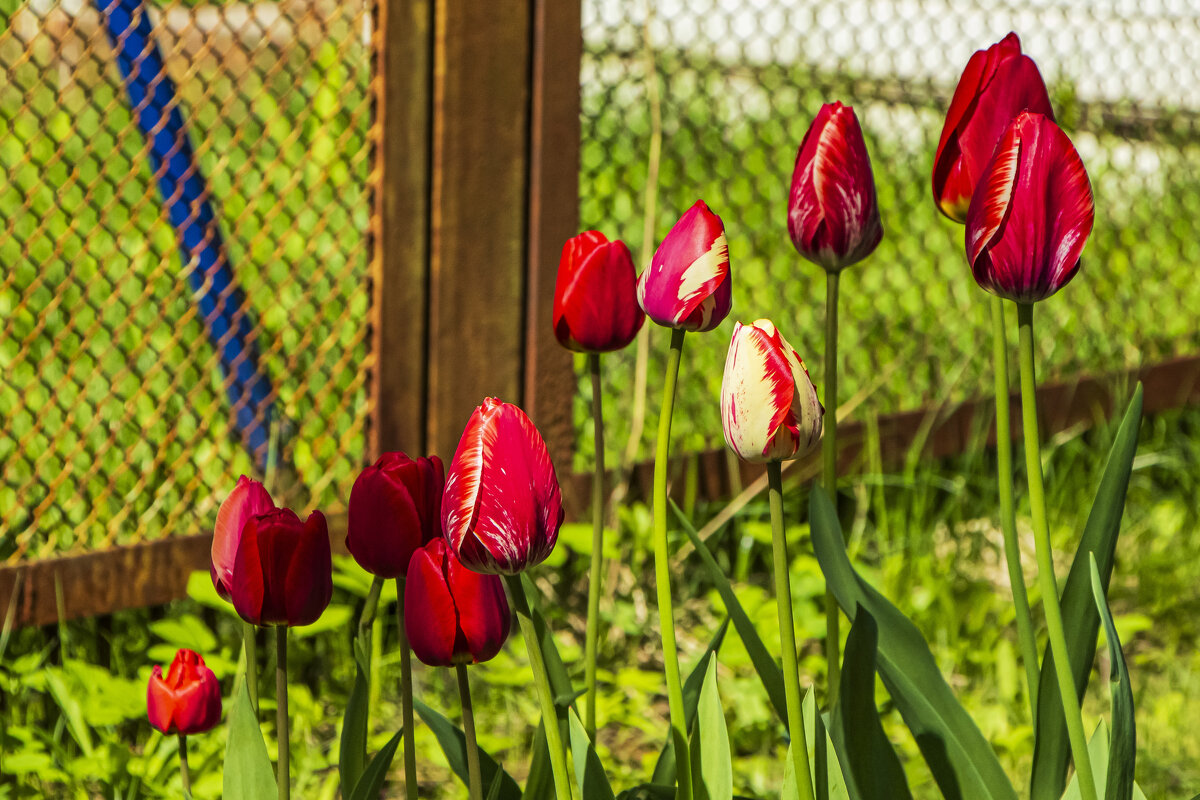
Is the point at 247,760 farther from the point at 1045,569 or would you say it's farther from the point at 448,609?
the point at 1045,569

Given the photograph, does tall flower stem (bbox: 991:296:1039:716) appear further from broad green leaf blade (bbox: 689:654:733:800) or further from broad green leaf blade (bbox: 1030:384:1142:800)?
broad green leaf blade (bbox: 689:654:733:800)

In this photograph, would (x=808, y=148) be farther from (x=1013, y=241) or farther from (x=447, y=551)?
(x=447, y=551)

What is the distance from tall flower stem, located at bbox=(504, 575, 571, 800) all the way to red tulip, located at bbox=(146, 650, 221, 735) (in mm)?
354

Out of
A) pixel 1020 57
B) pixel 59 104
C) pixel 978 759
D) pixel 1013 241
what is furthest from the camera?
pixel 59 104

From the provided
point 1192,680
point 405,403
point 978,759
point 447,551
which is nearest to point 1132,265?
point 1192,680

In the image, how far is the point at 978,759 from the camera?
3.20ft

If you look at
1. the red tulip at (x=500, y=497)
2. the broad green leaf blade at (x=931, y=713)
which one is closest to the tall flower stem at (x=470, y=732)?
the red tulip at (x=500, y=497)

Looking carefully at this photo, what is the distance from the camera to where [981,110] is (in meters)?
0.88

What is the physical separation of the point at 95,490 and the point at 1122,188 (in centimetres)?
286

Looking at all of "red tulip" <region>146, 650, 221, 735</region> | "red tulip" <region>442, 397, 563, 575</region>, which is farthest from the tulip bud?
"red tulip" <region>146, 650, 221, 735</region>

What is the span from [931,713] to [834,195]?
434mm

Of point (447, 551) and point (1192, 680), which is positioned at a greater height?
point (447, 551)

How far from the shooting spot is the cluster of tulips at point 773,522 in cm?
→ 72

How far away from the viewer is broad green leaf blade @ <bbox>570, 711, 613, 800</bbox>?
0.88 meters
